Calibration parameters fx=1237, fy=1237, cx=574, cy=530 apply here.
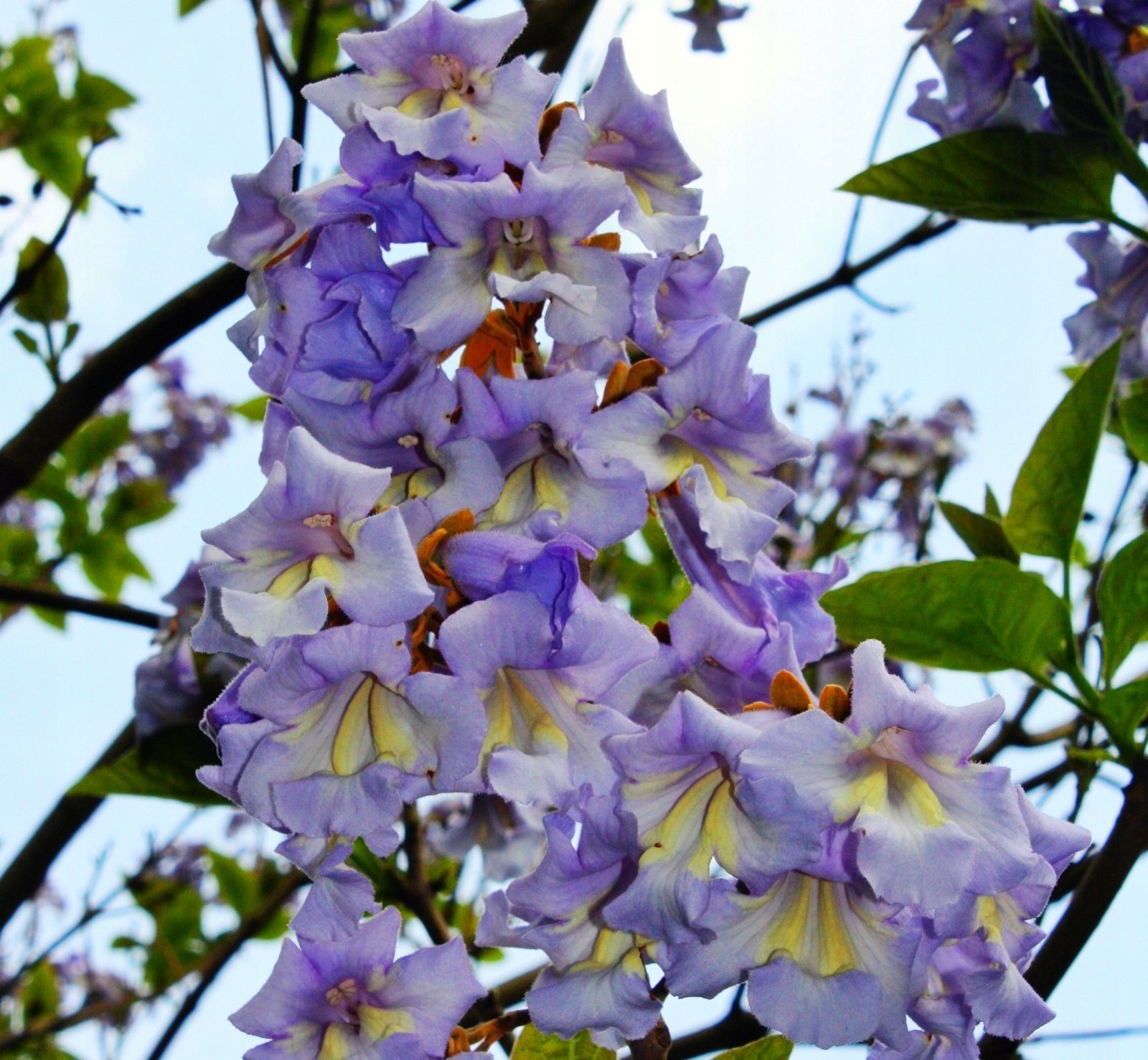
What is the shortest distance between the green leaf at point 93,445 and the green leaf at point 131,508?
0.09 meters

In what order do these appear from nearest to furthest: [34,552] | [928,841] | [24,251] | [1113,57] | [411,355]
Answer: [928,841] < [411,355] < [1113,57] < [24,251] < [34,552]

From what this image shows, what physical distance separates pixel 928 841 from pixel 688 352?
371mm

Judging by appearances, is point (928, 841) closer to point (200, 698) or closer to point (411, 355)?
point (411, 355)

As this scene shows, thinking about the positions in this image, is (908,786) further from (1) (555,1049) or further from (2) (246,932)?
(2) (246,932)

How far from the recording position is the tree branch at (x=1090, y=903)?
1133 millimetres

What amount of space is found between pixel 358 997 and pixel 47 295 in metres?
1.71

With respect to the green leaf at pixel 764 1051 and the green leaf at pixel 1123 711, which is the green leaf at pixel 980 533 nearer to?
the green leaf at pixel 1123 711

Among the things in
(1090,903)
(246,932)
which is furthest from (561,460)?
(246,932)

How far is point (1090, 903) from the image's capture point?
1148mm

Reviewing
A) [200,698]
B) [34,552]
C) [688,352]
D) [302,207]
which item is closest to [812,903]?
[688,352]

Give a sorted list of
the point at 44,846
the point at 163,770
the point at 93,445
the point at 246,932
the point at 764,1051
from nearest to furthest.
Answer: the point at 764,1051
the point at 163,770
the point at 44,846
the point at 246,932
the point at 93,445

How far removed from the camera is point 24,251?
2.26 meters

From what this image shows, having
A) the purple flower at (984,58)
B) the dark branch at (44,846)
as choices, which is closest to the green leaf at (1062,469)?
the purple flower at (984,58)

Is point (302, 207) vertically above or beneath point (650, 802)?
above
